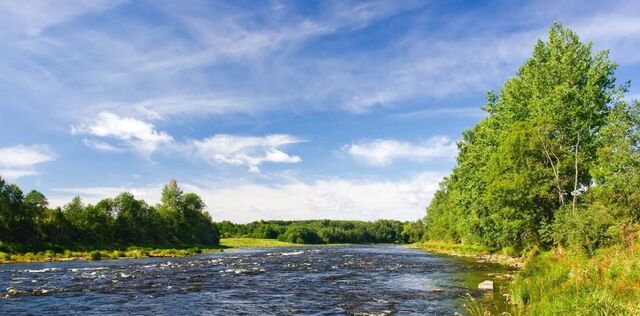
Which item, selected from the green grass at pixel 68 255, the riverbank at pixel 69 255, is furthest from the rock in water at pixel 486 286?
the green grass at pixel 68 255

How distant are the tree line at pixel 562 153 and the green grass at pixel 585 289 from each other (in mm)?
6148

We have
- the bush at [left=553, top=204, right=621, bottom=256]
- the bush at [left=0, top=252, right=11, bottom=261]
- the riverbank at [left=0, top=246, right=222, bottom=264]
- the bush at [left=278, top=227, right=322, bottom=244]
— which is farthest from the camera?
the bush at [left=278, top=227, right=322, bottom=244]

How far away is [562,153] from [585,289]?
94.1 feet

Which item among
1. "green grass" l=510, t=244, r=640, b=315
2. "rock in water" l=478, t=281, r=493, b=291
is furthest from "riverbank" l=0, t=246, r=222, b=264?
"green grass" l=510, t=244, r=640, b=315

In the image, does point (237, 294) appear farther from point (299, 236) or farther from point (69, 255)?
point (299, 236)

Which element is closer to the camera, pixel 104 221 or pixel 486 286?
pixel 486 286

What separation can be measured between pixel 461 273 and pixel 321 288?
13.1 meters

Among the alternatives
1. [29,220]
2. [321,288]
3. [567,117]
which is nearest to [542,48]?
[567,117]

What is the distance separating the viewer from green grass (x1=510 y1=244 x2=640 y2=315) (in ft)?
40.2

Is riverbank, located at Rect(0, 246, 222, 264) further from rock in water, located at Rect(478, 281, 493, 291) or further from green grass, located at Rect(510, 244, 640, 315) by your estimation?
green grass, located at Rect(510, 244, 640, 315)

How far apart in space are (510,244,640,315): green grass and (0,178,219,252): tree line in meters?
74.2

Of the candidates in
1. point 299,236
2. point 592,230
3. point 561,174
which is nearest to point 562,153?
point 561,174

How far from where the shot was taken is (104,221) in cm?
9469

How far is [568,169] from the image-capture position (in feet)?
133
